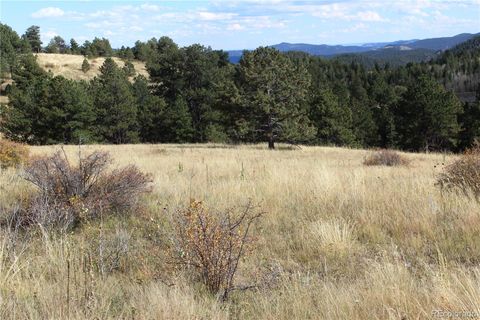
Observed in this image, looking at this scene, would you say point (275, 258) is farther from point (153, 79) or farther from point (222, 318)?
point (153, 79)

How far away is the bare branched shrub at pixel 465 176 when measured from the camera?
19.5 feet

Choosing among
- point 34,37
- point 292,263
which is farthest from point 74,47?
point 292,263

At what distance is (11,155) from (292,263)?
9128mm

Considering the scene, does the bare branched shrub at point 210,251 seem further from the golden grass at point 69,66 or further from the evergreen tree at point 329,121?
the golden grass at point 69,66

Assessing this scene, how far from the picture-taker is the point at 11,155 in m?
10.6

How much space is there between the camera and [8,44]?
2817 inches

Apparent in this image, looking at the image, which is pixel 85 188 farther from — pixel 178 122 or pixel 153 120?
pixel 153 120

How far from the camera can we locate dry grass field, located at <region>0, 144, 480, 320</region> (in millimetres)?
2648

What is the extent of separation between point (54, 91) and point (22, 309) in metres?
44.0

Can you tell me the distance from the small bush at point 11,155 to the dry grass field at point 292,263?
3.62m

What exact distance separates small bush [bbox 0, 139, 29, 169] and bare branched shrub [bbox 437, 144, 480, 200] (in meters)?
8.94

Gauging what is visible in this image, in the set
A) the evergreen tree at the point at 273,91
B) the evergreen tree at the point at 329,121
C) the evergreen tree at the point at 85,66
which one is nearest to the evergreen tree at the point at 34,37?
the evergreen tree at the point at 85,66

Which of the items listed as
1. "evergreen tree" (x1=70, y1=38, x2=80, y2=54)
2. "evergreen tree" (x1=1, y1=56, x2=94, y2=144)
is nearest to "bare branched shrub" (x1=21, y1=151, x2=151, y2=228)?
"evergreen tree" (x1=1, y1=56, x2=94, y2=144)

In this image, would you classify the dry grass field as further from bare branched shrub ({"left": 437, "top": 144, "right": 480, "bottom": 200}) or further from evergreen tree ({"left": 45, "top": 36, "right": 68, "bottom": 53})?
evergreen tree ({"left": 45, "top": 36, "right": 68, "bottom": 53})
